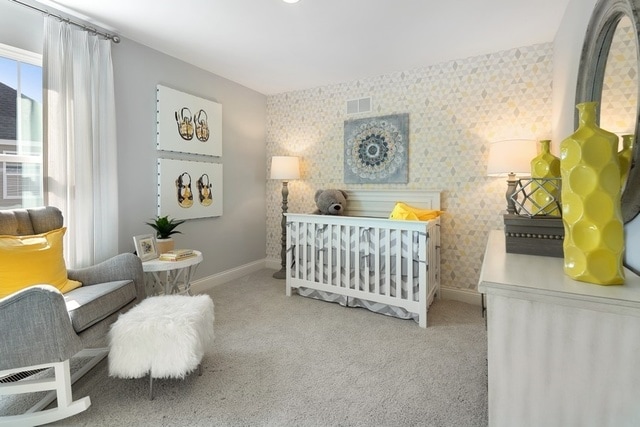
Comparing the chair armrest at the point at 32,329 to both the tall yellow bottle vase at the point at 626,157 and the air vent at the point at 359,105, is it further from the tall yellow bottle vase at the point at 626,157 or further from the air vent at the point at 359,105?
the air vent at the point at 359,105

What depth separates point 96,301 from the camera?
1.67 meters

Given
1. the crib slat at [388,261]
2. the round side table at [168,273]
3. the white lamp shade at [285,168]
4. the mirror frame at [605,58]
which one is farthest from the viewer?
the white lamp shade at [285,168]

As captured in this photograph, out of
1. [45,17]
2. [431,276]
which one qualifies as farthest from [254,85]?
[431,276]

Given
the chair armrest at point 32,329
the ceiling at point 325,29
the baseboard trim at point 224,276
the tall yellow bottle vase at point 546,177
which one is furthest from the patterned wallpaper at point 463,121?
the chair armrest at point 32,329

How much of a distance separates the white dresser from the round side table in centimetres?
218

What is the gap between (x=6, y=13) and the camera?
1.93 metres

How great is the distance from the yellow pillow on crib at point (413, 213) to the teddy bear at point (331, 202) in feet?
2.17

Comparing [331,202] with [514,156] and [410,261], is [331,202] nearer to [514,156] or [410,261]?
[410,261]

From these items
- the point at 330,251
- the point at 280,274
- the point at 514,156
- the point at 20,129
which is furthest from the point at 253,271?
the point at 514,156

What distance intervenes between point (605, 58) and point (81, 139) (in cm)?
311

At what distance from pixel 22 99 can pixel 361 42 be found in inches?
100

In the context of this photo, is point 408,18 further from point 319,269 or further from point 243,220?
point 243,220

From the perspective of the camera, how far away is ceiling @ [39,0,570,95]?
2.09 meters

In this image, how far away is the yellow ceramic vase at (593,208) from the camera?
84 cm
